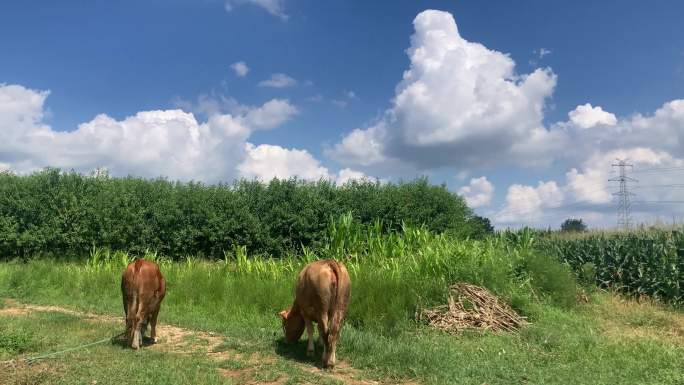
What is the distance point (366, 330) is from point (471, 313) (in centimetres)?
194

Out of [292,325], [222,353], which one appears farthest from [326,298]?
[222,353]

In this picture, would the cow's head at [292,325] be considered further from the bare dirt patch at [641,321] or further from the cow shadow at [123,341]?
the bare dirt patch at [641,321]

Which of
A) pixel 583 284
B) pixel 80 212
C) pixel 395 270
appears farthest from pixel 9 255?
pixel 583 284

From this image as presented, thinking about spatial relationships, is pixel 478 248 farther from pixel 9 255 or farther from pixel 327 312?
pixel 9 255

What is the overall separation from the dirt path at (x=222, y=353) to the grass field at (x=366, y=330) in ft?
0.08

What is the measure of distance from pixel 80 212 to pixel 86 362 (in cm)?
1492

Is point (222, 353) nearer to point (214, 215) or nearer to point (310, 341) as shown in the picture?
point (310, 341)

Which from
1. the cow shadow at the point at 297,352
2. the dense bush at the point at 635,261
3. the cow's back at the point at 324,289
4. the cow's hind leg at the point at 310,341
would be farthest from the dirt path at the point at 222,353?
the dense bush at the point at 635,261

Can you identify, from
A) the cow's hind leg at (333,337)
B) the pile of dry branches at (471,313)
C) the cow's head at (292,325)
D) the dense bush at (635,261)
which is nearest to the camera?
the cow's hind leg at (333,337)

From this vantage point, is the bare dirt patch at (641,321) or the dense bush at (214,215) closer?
the bare dirt patch at (641,321)

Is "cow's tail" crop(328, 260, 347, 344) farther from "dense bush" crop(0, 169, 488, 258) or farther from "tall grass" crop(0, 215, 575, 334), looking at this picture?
"dense bush" crop(0, 169, 488, 258)

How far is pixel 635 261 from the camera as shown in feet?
47.1

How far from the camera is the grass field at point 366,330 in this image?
638 centimetres

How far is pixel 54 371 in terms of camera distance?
6.12 m
